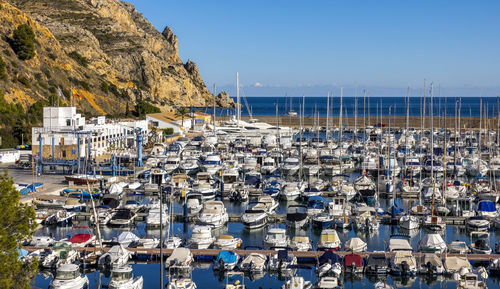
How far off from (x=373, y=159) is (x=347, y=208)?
25.5m

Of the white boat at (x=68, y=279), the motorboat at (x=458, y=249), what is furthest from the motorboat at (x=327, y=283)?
the white boat at (x=68, y=279)

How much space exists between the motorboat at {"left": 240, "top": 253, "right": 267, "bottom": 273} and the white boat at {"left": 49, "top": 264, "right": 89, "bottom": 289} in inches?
324

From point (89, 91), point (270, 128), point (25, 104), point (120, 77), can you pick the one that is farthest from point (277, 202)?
point (120, 77)

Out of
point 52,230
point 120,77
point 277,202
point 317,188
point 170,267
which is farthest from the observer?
point 120,77

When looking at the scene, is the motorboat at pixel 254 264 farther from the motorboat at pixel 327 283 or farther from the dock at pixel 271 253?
the motorboat at pixel 327 283

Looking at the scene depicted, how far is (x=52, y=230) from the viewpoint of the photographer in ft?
146

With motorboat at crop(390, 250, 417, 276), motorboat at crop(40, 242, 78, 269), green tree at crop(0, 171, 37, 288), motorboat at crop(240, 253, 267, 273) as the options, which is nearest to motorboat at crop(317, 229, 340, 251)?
motorboat at crop(390, 250, 417, 276)

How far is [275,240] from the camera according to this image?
38.8 meters

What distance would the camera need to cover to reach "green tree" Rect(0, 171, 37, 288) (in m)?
20.9

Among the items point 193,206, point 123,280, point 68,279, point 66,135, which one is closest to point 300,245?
point 123,280

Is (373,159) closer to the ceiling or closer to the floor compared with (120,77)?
closer to the floor

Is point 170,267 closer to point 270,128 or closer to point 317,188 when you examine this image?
point 317,188

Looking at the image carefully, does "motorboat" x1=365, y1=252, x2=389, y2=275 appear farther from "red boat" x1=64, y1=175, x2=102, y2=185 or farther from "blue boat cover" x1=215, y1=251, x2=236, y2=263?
"red boat" x1=64, y1=175, x2=102, y2=185

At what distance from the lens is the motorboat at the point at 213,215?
148ft
